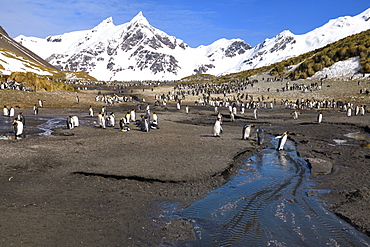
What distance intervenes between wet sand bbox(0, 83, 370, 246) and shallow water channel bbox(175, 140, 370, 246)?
31 centimetres

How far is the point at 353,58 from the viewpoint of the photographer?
52062mm

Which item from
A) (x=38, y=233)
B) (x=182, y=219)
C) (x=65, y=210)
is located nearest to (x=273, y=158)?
(x=182, y=219)

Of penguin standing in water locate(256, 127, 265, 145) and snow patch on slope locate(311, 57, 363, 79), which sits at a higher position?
snow patch on slope locate(311, 57, 363, 79)

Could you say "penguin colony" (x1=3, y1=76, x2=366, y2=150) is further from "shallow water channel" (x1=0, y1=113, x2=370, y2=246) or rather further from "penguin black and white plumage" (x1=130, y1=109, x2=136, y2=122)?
"shallow water channel" (x1=0, y1=113, x2=370, y2=246)

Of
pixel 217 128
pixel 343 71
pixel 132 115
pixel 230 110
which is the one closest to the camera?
pixel 217 128

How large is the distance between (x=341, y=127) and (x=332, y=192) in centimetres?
1340

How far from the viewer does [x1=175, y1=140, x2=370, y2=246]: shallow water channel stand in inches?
235

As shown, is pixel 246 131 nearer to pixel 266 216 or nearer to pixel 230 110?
pixel 266 216

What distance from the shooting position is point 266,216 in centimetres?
704

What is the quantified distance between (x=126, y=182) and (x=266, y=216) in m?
3.80

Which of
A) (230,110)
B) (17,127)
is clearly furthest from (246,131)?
(230,110)

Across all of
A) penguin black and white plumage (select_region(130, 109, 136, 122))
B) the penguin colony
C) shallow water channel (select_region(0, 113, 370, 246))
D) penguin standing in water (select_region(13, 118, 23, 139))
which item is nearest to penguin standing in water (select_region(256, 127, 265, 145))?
Result: the penguin colony

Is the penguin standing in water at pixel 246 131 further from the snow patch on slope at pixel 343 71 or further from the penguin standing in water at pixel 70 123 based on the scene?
the snow patch on slope at pixel 343 71

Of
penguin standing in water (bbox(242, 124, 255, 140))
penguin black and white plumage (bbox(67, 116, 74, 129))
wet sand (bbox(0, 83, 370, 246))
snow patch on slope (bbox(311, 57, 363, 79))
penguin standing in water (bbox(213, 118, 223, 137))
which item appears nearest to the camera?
wet sand (bbox(0, 83, 370, 246))
